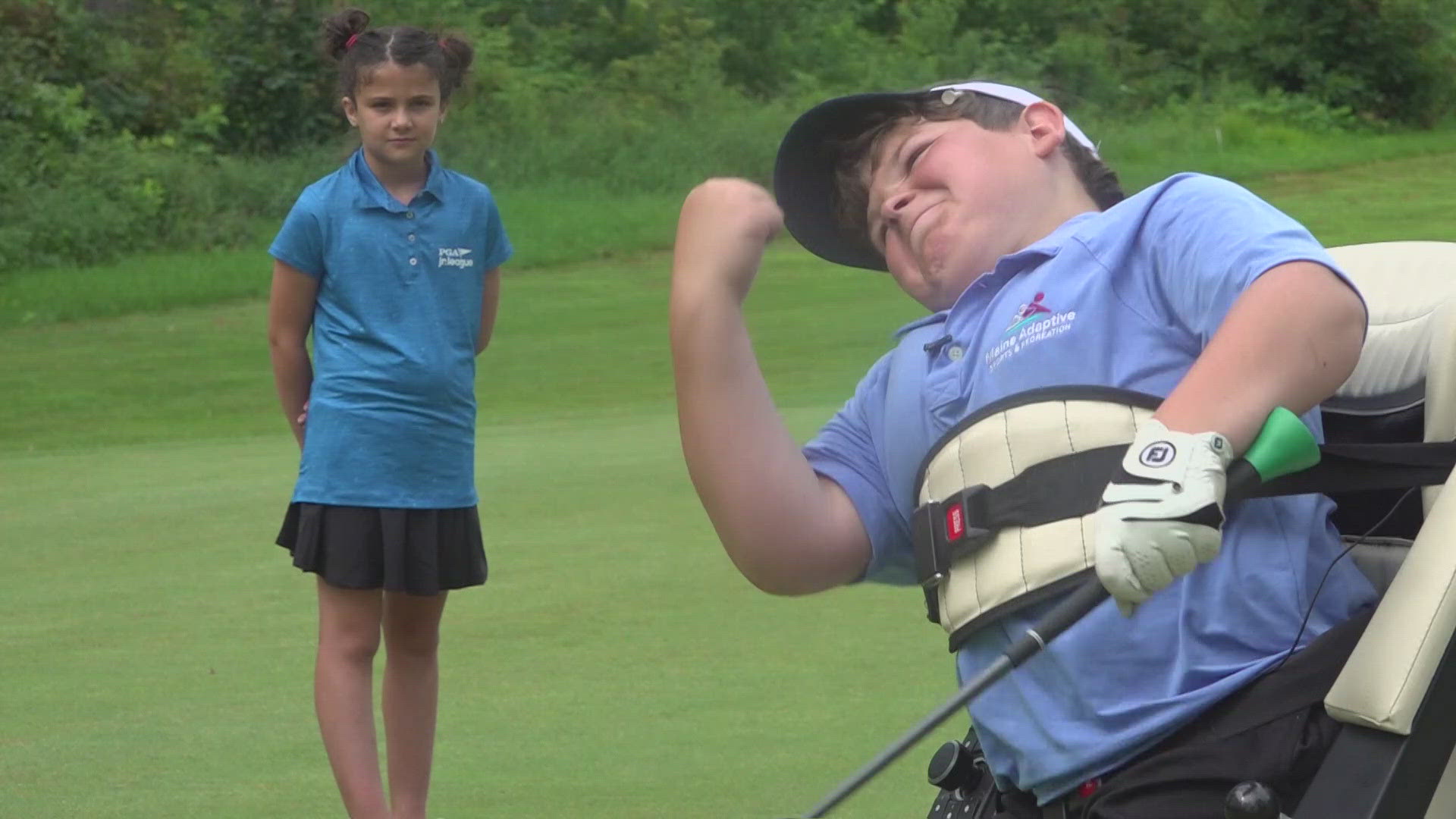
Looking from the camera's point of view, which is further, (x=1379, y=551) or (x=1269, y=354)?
(x=1379, y=551)

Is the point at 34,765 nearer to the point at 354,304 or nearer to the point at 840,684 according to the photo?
the point at 354,304

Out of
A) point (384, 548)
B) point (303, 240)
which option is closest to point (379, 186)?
point (303, 240)

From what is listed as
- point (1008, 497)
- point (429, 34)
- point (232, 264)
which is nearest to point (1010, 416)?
point (1008, 497)

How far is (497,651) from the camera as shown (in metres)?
5.39

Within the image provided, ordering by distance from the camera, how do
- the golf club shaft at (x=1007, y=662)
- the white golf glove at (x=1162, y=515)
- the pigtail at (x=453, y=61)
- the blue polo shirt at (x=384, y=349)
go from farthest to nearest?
the pigtail at (x=453, y=61) → the blue polo shirt at (x=384, y=349) → the golf club shaft at (x=1007, y=662) → the white golf glove at (x=1162, y=515)

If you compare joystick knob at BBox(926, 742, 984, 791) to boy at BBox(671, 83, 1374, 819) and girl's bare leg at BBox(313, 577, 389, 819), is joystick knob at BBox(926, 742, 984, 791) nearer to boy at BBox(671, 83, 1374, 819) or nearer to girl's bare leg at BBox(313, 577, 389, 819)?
boy at BBox(671, 83, 1374, 819)

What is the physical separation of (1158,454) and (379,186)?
2.56 meters

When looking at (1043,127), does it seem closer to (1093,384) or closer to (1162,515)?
(1093,384)

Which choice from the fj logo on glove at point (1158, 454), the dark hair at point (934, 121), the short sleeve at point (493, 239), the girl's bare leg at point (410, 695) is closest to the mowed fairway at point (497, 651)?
the girl's bare leg at point (410, 695)

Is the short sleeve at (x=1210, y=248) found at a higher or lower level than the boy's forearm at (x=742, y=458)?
higher

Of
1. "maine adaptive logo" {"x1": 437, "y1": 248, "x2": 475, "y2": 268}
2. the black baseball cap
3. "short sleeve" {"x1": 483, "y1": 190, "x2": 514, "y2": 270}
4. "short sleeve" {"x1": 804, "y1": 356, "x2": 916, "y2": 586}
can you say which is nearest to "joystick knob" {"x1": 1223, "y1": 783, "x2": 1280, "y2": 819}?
"short sleeve" {"x1": 804, "y1": 356, "x2": 916, "y2": 586}

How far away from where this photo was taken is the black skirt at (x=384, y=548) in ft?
13.0

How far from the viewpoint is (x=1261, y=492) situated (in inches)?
77.2

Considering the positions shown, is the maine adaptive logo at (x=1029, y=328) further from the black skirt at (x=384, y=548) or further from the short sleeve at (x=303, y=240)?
the short sleeve at (x=303, y=240)
